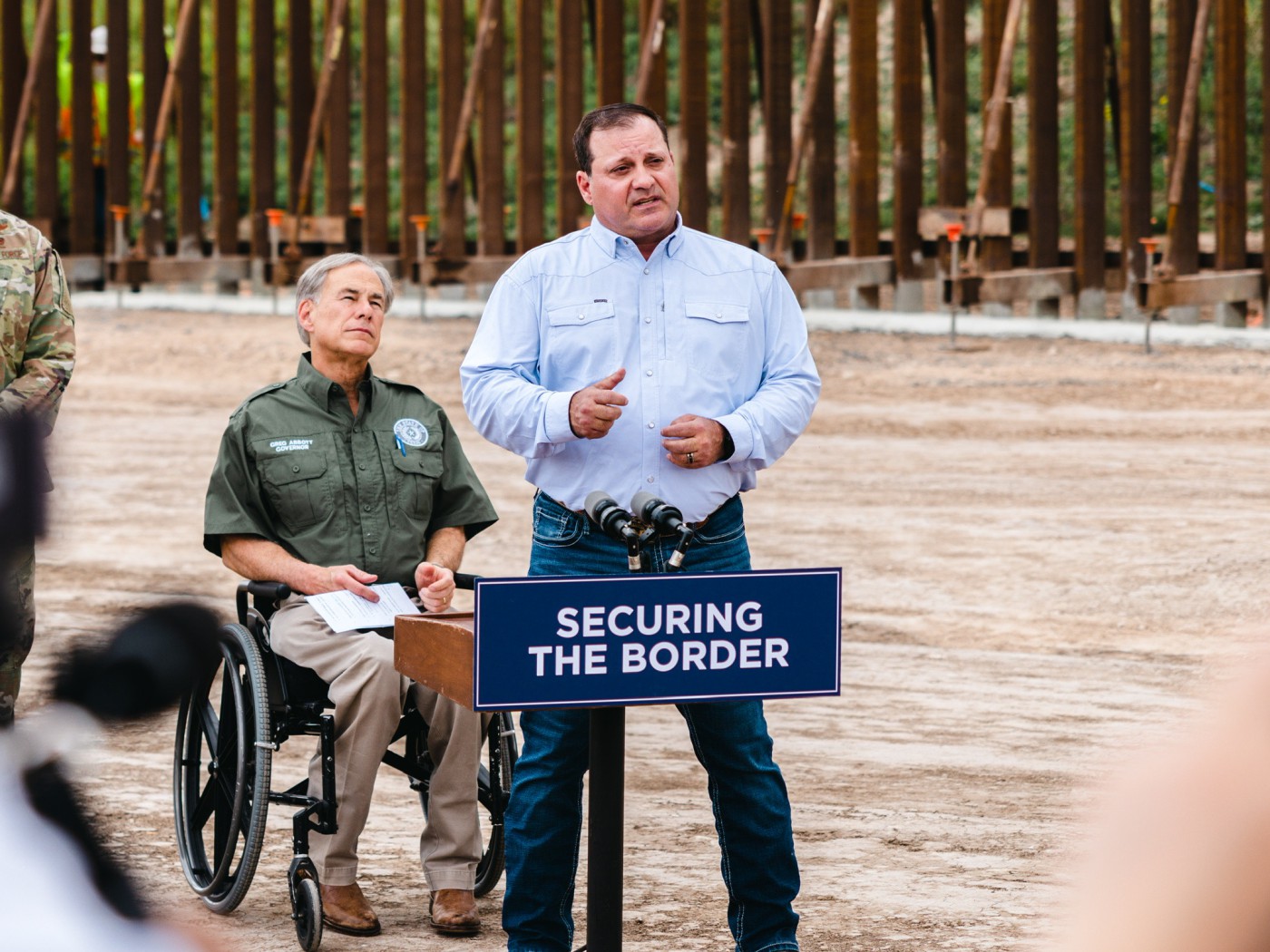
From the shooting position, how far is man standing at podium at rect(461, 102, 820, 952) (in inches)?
130

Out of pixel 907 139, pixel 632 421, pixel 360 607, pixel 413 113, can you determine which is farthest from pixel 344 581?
pixel 413 113

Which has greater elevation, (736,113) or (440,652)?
(736,113)

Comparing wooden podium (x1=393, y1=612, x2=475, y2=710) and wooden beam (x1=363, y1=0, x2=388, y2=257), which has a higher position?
wooden beam (x1=363, y1=0, x2=388, y2=257)

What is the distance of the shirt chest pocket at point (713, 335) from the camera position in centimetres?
335

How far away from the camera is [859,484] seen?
11.4 metres

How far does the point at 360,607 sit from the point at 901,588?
215 inches

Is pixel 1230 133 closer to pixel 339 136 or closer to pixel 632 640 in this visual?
pixel 339 136

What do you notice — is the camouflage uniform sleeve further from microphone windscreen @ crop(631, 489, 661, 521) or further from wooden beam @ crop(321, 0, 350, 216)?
wooden beam @ crop(321, 0, 350, 216)

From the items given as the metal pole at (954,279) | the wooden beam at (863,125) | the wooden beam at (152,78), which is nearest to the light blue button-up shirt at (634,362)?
the metal pole at (954,279)

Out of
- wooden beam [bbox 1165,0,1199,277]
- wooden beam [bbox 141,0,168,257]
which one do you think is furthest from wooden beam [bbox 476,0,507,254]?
wooden beam [bbox 1165,0,1199,277]

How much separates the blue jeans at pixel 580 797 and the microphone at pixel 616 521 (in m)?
0.34

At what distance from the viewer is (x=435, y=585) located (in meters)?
3.86

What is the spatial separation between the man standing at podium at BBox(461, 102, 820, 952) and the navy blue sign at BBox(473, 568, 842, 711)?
500 mm

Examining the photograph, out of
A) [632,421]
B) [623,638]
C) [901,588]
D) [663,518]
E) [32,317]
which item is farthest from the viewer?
[901,588]
